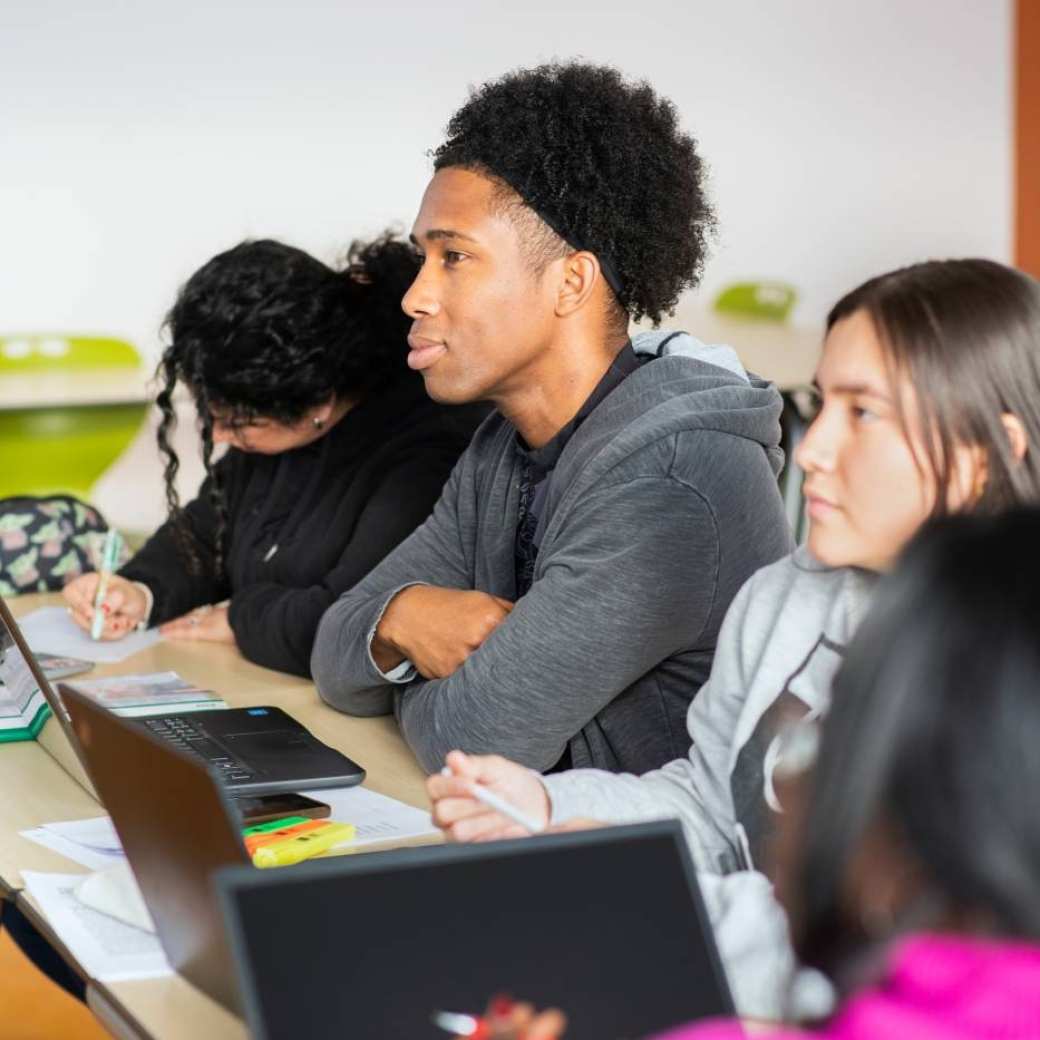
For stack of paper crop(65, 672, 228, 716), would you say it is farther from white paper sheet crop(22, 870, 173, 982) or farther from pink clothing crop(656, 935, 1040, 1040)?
pink clothing crop(656, 935, 1040, 1040)

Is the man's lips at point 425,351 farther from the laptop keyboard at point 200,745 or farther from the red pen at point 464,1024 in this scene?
the red pen at point 464,1024

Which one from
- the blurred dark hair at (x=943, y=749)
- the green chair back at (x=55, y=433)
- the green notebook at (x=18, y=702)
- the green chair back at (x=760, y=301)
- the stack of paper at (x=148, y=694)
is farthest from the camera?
the green chair back at (x=760, y=301)

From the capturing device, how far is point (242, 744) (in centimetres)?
167

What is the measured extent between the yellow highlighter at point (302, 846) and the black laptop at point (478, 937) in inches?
18.5

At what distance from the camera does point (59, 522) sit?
2615mm

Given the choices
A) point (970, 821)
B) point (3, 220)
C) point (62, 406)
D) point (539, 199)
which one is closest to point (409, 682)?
point (539, 199)

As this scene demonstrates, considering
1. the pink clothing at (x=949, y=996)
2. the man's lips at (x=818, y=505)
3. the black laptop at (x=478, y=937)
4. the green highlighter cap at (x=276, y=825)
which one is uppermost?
the man's lips at (x=818, y=505)

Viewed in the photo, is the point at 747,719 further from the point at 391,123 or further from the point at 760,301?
the point at 760,301

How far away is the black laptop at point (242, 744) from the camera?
1535 mm

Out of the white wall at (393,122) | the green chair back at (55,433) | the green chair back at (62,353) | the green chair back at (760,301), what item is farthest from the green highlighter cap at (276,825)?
the green chair back at (760,301)

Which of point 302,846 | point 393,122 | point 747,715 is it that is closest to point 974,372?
point 747,715

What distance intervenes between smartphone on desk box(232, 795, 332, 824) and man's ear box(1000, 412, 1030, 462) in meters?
0.69

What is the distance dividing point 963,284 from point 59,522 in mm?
1812

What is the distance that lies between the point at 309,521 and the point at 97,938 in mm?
1146
